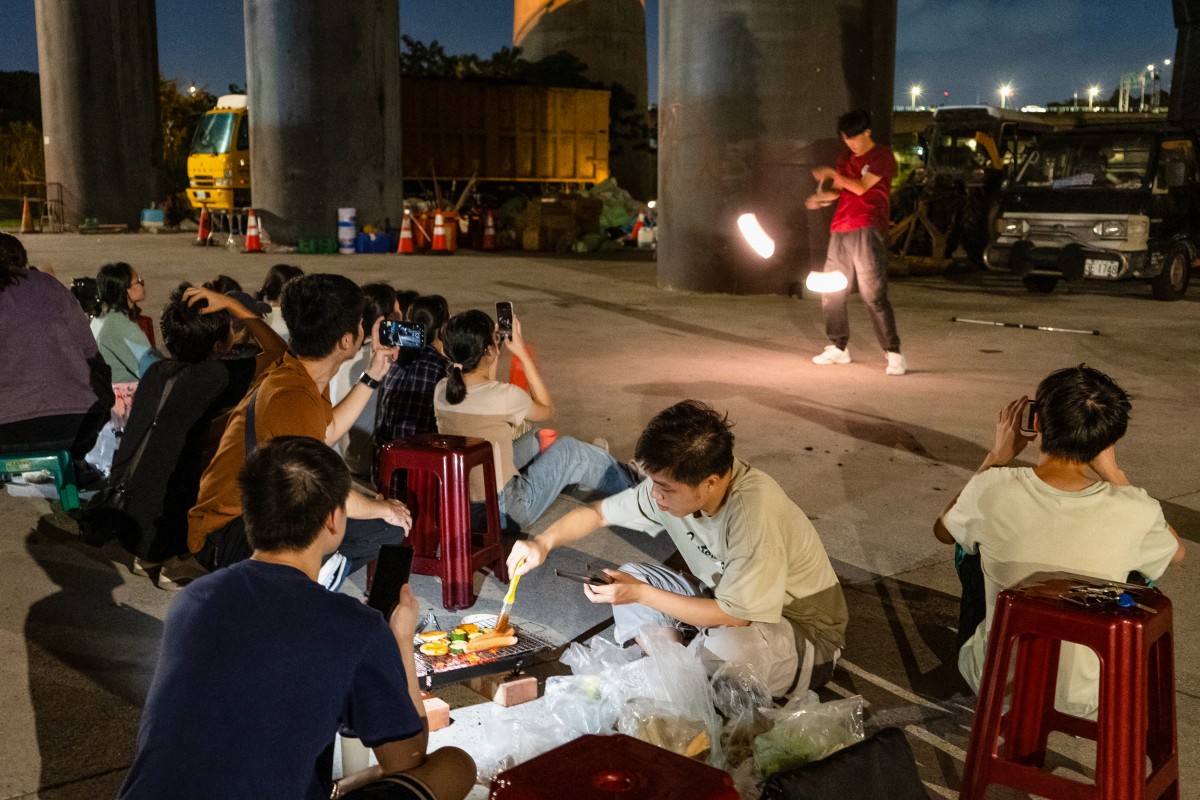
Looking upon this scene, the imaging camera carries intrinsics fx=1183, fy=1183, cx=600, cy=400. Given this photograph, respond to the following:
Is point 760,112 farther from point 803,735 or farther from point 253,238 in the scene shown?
point 803,735

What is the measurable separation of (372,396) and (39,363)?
1489 mm

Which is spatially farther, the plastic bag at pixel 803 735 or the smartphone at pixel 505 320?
the smartphone at pixel 505 320

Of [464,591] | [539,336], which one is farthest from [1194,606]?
[539,336]

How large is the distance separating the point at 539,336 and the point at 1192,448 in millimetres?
5897

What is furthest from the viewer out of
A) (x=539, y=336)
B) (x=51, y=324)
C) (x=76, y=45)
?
(x=76, y=45)

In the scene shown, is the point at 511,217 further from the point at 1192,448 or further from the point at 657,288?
the point at 1192,448

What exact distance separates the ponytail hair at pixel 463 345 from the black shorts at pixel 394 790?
2526 mm

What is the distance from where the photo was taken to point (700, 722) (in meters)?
3.07

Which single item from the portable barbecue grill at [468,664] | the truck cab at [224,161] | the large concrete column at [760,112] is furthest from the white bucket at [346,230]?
the portable barbecue grill at [468,664]

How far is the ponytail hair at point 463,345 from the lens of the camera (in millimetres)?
4750

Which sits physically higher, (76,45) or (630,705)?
(76,45)

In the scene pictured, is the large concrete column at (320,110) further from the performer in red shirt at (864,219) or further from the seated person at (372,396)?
the seated person at (372,396)

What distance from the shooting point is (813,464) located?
6488mm

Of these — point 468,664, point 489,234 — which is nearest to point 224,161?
point 489,234
